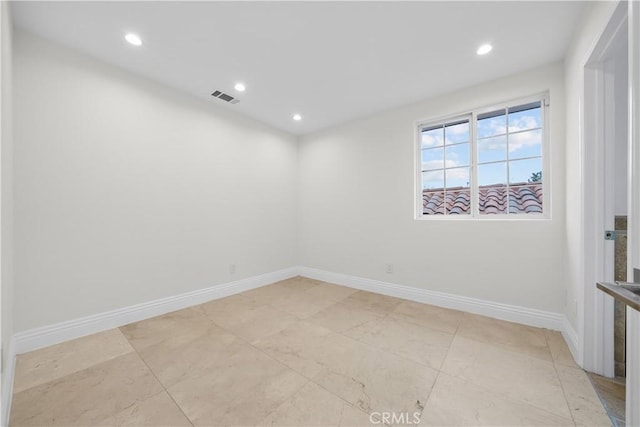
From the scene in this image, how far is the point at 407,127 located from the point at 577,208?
6.40 ft

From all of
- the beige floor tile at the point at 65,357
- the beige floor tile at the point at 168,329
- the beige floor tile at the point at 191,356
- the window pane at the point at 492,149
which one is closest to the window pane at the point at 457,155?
the window pane at the point at 492,149

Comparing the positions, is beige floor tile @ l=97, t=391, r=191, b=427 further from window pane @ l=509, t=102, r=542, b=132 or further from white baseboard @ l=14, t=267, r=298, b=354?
window pane @ l=509, t=102, r=542, b=132

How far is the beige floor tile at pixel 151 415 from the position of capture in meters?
1.27

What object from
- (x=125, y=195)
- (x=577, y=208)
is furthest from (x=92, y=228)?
(x=577, y=208)

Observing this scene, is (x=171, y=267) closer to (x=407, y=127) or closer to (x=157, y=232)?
(x=157, y=232)

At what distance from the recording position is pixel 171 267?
2.74m

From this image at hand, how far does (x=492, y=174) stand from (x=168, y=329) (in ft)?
12.7

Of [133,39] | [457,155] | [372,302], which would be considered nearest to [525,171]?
[457,155]

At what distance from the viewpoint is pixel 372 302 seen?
9.93 feet

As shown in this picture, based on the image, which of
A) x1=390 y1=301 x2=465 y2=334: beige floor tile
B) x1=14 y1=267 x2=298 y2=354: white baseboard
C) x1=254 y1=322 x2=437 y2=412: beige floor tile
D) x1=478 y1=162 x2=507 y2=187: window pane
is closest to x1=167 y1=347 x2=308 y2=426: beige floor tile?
x1=254 y1=322 x2=437 y2=412: beige floor tile

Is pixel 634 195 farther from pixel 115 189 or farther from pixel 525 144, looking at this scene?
pixel 115 189

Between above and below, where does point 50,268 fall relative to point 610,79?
below

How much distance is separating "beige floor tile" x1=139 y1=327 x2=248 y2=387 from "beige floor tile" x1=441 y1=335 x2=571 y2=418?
1.72m

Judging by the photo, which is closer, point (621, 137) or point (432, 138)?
point (621, 137)
